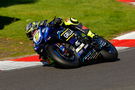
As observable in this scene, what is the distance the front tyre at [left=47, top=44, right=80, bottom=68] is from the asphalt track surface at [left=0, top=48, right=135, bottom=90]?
14 cm

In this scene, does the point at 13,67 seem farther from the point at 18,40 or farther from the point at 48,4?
the point at 48,4

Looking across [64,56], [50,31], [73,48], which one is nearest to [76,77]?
[64,56]

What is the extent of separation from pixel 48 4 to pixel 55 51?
1436 centimetres

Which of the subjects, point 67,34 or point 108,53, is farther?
point 108,53

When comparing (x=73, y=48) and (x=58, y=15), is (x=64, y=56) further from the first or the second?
(x=58, y=15)

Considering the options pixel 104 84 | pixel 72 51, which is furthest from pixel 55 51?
pixel 104 84

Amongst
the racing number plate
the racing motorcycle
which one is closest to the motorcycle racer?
the racing motorcycle

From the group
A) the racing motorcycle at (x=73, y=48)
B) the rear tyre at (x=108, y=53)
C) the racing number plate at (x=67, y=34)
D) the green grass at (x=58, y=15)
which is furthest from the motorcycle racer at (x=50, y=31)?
the green grass at (x=58, y=15)

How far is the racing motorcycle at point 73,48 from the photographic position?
8.09 meters

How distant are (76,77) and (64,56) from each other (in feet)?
2.84

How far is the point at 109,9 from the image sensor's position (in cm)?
1919

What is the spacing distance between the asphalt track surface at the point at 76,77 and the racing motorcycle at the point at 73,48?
0.19 m

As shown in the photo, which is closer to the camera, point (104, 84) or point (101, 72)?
point (104, 84)

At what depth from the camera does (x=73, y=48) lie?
8.45 m
